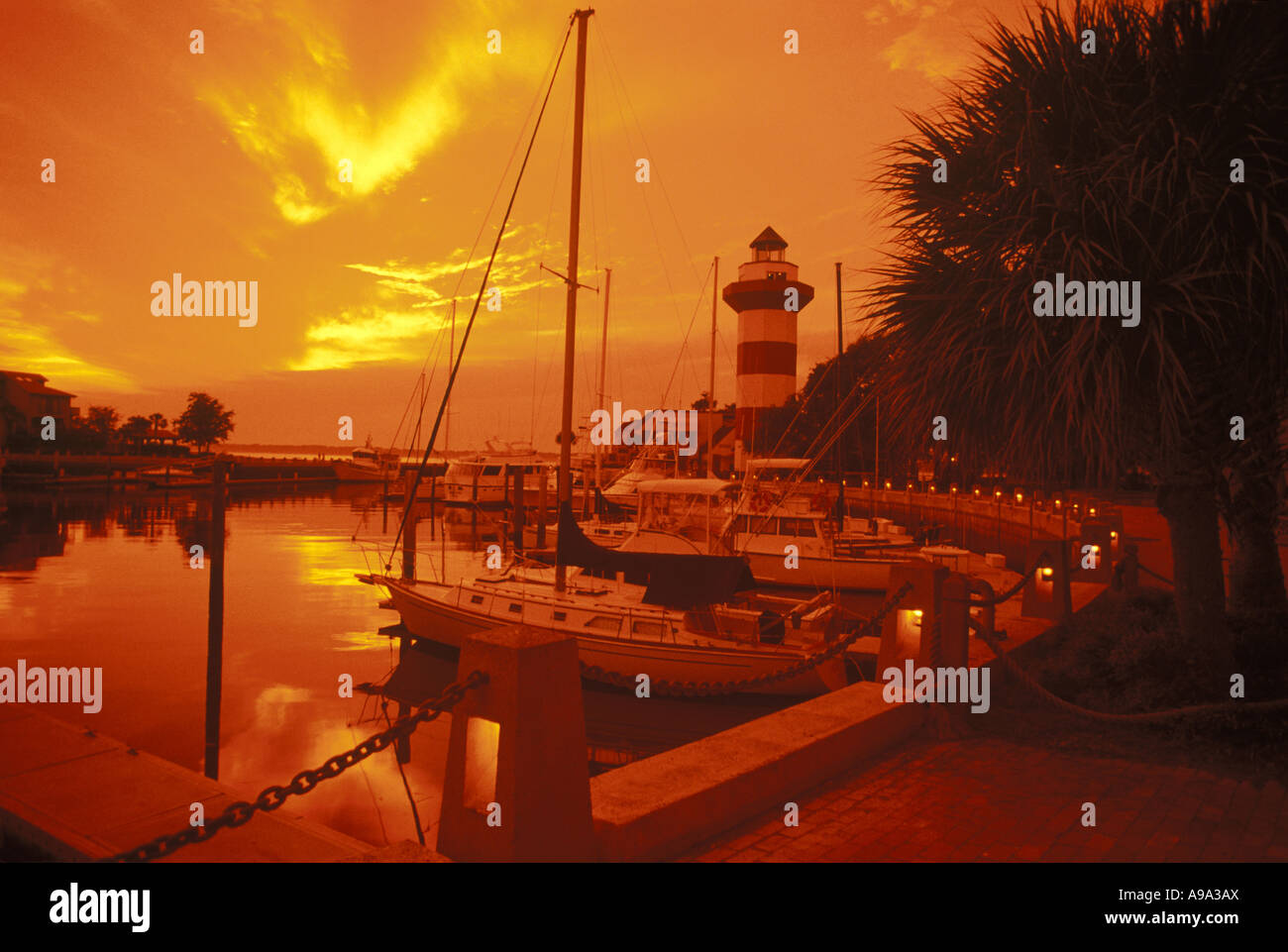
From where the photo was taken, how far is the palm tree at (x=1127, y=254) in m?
6.92

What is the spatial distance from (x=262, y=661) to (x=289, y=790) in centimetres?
1767

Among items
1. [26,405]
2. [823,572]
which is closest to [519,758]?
[823,572]

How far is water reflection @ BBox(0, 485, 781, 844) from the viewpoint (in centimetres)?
1219

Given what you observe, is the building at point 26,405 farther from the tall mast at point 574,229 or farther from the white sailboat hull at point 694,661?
the white sailboat hull at point 694,661

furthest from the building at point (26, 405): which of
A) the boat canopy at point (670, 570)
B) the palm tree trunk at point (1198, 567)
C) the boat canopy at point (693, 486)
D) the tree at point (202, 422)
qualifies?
the palm tree trunk at point (1198, 567)

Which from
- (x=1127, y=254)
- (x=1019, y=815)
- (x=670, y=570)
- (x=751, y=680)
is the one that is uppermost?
(x=1127, y=254)

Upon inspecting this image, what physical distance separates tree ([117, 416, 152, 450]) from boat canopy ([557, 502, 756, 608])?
127 meters

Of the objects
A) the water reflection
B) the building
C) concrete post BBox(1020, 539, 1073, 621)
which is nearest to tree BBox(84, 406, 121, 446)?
the building

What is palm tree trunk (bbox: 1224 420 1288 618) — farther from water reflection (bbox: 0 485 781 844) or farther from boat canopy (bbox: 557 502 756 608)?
water reflection (bbox: 0 485 781 844)

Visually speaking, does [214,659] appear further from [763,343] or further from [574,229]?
[763,343]

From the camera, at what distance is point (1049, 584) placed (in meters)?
11.5

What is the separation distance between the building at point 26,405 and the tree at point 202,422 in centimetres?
→ 4666

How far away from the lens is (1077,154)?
7707mm
